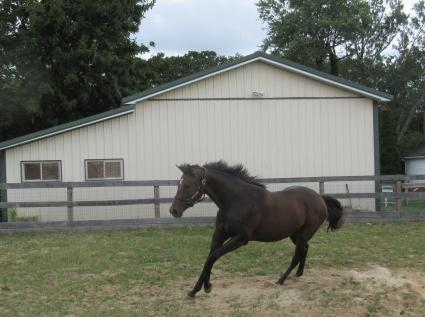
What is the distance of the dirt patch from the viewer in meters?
5.43

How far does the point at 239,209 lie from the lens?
6207 mm

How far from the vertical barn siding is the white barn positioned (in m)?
0.03

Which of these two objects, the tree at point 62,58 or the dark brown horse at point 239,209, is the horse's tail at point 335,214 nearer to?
the dark brown horse at point 239,209

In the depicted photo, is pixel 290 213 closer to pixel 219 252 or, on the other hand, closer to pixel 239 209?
pixel 239 209

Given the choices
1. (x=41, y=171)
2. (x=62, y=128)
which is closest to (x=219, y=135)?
(x=62, y=128)

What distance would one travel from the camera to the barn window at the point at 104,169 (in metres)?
14.1

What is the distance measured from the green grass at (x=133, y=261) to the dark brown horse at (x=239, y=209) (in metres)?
0.90

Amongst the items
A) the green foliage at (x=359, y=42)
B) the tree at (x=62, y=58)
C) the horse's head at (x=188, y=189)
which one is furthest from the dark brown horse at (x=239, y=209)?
the green foliage at (x=359, y=42)

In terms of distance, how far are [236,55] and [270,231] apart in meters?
49.2

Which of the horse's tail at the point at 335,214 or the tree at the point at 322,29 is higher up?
the tree at the point at 322,29

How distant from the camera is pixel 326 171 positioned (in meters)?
14.9

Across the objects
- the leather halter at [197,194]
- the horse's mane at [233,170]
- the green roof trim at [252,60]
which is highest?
the green roof trim at [252,60]

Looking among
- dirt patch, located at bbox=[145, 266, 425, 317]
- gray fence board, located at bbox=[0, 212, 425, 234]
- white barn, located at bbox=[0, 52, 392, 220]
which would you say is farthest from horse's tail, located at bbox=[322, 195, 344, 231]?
white barn, located at bbox=[0, 52, 392, 220]

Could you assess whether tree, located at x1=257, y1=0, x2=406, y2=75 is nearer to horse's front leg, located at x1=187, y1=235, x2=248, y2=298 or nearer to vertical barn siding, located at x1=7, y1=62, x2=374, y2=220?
vertical barn siding, located at x1=7, y1=62, x2=374, y2=220
